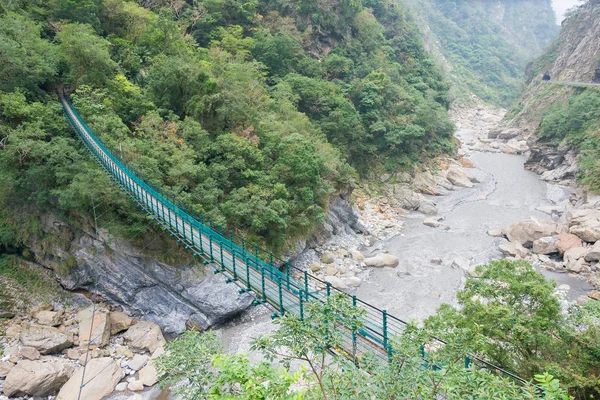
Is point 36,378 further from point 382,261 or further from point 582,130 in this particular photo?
point 582,130

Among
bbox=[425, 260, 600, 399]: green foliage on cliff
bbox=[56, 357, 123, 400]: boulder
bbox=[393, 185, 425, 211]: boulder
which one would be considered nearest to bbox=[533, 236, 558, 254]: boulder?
bbox=[393, 185, 425, 211]: boulder

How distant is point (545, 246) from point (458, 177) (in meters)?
10.4

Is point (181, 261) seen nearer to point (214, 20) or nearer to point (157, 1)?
point (214, 20)

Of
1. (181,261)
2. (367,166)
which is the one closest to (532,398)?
(181,261)

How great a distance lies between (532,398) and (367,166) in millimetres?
21046

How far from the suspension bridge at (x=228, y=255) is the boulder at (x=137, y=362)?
3333mm

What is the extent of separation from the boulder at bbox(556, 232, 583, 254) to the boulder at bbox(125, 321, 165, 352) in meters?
15.5

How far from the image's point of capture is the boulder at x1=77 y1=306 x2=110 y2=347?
10148 millimetres

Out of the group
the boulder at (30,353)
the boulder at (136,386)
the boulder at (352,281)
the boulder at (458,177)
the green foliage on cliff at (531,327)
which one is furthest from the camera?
the boulder at (458,177)

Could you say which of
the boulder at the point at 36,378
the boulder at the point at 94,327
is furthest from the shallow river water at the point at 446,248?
the boulder at the point at 36,378

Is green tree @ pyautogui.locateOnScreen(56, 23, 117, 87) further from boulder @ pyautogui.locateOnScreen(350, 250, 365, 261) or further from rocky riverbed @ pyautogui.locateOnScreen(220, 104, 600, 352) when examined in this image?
boulder @ pyautogui.locateOnScreen(350, 250, 365, 261)

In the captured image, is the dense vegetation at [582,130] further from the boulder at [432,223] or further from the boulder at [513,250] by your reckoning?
the boulder at [432,223]

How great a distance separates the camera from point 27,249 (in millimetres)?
12578

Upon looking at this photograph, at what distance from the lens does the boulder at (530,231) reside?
16062mm
